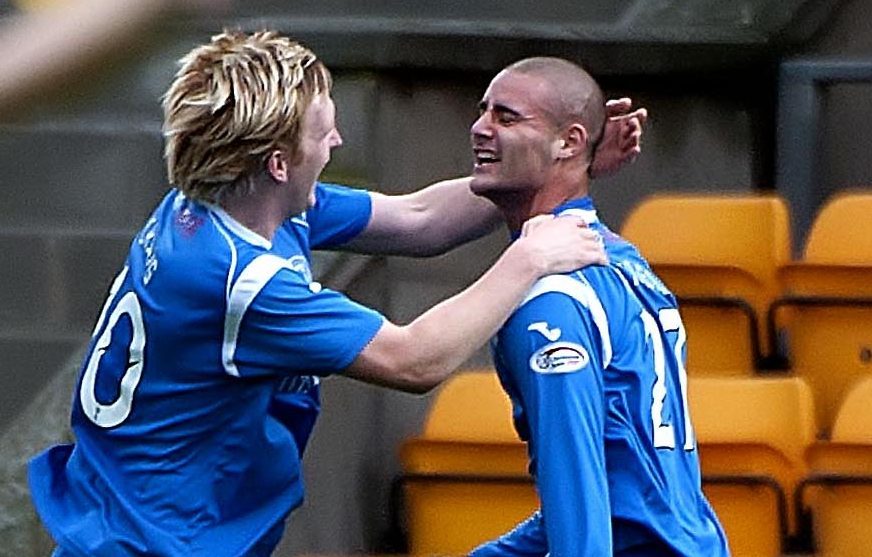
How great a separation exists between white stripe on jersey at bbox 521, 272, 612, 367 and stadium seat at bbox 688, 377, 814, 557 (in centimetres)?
171

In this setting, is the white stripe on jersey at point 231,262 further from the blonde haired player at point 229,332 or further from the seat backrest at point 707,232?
the seat backrest at point 707,232

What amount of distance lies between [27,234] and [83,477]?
2.24m

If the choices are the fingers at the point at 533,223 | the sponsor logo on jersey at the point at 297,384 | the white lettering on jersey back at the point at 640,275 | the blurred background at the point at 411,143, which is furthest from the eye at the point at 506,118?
the blurred background at the point at 411,143

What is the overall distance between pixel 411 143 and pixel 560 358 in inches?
104

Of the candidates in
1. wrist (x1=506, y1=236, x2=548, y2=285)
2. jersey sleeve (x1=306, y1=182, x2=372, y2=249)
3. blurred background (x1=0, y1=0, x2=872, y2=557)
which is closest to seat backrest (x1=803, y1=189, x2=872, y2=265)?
blurred background (x1=0, y1=0, x2=872, y2=557)

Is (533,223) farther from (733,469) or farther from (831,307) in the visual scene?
(831,307)

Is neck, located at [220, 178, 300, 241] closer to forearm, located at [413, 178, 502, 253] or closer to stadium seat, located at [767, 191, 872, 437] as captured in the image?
forearm, located at [413, 178, 502, 253]

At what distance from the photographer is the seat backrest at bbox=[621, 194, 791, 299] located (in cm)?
493

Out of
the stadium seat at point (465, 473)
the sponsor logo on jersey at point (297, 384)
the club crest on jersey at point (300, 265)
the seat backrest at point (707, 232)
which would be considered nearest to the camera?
the club crest on jersey at point (300, 265)

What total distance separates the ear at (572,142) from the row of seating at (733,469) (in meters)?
1.65

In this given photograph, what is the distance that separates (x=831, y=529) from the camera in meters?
4.28

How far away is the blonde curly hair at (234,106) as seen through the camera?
2539 millimetres

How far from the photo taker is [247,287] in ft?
8.46

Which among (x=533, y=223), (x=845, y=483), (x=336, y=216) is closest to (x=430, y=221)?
(x=336, y=216)
